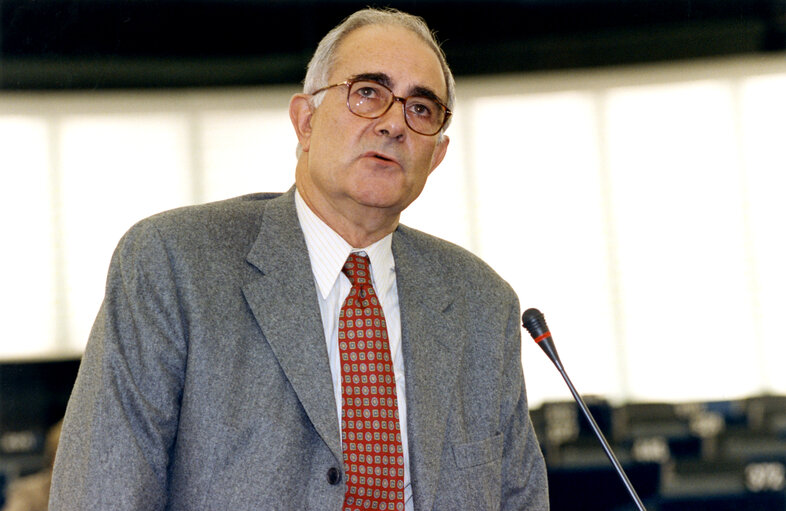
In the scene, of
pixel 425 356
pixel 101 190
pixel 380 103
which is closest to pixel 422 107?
pixel 380 103

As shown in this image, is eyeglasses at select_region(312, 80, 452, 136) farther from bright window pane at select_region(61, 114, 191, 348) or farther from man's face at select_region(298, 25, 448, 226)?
bright window pane at select_region(61, 114, 191, 348)

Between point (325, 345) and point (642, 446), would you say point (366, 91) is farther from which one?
point (642, 446)

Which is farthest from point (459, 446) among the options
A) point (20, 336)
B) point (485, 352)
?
point (20, 336)

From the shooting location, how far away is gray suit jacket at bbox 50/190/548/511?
1235 mm

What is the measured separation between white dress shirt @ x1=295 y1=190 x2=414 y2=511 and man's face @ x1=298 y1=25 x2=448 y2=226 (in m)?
0.06

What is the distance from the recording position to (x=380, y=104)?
1.59 m

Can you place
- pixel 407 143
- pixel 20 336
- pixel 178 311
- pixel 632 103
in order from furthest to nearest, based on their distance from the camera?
pixel 632 103, pixel 20 336, pixel 407 143, pixel 178 311

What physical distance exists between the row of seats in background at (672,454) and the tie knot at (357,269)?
8.94 feet

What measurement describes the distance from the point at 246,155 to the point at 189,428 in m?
4.92

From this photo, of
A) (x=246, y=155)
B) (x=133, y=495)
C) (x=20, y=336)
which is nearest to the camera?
(x=133, y=495)

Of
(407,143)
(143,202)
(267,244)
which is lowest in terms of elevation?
(267,244)

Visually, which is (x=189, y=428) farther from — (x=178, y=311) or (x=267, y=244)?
(x=267, y=244)

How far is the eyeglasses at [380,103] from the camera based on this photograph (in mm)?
1580

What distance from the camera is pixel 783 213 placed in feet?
20.4
